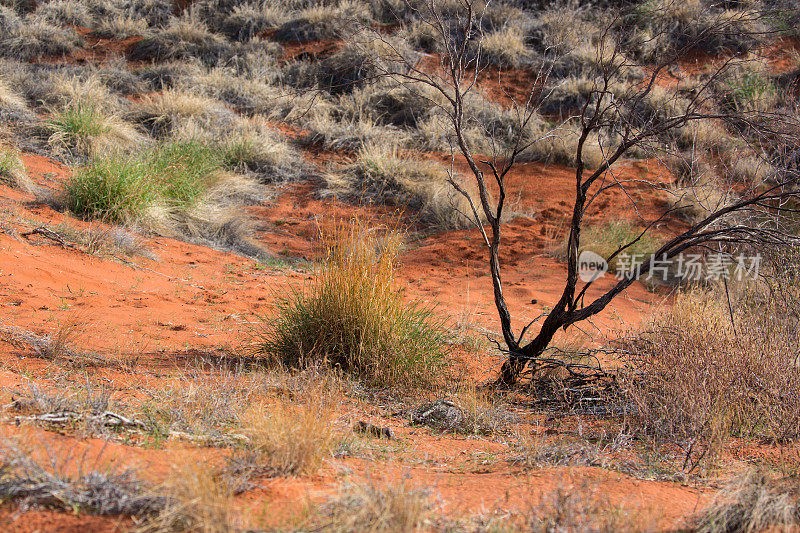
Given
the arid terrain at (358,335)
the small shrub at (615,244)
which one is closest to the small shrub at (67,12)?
the arid terrain at (358,335)

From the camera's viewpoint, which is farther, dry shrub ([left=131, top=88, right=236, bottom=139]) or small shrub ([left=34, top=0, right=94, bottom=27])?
small shrub ([left=34, top=0, right=94, bottom=27])

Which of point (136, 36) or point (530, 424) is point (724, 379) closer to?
point (530, 424)

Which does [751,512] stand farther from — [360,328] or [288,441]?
[360,328]

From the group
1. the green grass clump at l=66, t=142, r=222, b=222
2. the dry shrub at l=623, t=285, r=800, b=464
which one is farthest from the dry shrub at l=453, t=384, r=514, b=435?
the green grass clump at l=66, t=142, r=222, b=222

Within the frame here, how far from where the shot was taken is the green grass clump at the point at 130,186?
8.05 metres

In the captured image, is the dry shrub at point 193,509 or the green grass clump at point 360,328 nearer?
the dry shrub at point 193,509

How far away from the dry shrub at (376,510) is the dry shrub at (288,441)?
1.09 ft

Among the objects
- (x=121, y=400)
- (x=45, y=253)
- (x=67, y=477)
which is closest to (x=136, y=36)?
(x=45, y=253)

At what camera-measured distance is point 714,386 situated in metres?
3.68

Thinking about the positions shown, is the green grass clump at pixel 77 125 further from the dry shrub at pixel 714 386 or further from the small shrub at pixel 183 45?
the dry shrub at pixel 714 386

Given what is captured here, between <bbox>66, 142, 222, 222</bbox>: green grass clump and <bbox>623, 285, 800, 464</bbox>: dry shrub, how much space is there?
6.31m

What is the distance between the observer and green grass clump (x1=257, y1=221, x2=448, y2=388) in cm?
443

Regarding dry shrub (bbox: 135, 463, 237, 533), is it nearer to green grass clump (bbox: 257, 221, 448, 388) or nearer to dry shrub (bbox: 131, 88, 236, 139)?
green grass clump (bbox: 257, 221, 448, 388)

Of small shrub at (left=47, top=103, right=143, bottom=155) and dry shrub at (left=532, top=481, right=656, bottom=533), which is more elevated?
dry shrub at (left=532, top=481, right=656, bottom=533)
